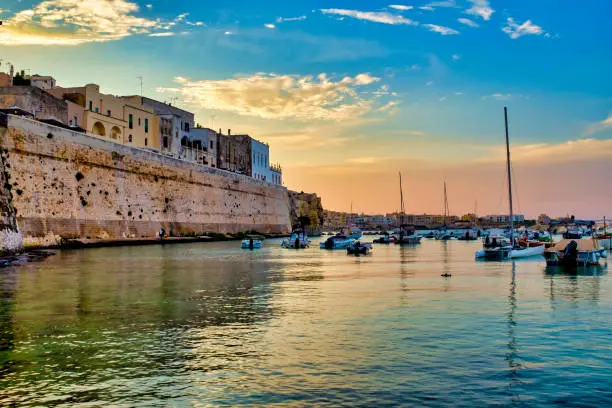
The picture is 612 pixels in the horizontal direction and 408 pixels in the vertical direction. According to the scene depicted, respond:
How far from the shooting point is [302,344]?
35.3ft

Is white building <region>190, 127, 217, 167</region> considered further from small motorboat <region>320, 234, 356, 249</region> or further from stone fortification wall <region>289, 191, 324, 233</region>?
small motorboat <region>320, 234, 356, 249</region>

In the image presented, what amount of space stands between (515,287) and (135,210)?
33104 millimetres

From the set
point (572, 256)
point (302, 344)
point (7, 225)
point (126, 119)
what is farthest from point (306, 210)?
point (302, 344)

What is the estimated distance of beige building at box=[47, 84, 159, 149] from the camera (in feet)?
173

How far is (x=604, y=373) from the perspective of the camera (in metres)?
8.73

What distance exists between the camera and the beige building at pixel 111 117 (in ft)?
173

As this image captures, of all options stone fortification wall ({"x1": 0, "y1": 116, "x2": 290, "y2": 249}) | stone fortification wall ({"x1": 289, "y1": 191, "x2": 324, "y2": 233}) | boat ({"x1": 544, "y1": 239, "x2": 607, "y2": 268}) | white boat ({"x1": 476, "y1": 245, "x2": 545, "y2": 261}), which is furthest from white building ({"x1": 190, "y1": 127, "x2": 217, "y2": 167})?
boat ({"x1": 544, "y1": 239, "x2": 607, "y2": 268})

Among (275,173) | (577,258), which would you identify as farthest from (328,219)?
(577,258)

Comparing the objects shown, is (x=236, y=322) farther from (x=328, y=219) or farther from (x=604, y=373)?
(x=328, y=219)

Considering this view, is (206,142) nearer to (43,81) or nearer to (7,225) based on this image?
(43,81)

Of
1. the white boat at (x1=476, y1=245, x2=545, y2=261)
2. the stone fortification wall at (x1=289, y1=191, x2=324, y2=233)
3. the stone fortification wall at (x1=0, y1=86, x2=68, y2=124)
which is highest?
the stone fortification wall at (x1=0, y1=86, x2=68, y2=124)

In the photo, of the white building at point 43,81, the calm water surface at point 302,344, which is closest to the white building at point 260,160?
the white building at point 43,81

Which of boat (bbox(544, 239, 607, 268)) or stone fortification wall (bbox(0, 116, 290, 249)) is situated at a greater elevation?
stone fortification wall (bbox(0, 116, 290, 249))

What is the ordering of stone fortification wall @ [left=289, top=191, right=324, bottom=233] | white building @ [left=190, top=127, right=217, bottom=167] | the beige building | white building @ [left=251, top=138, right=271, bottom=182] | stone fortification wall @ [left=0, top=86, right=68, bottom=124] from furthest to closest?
stone fortification wall @ [left=289, top=191, right=324, bottom=233] → white building @ [left=251, top=138, right=271, bottom=182] → white building @ [left=190, top=127, right=217, bottom=167] → the beige building → stone fortification wall @ [left=0, top=86, right=68, bottom=124]
